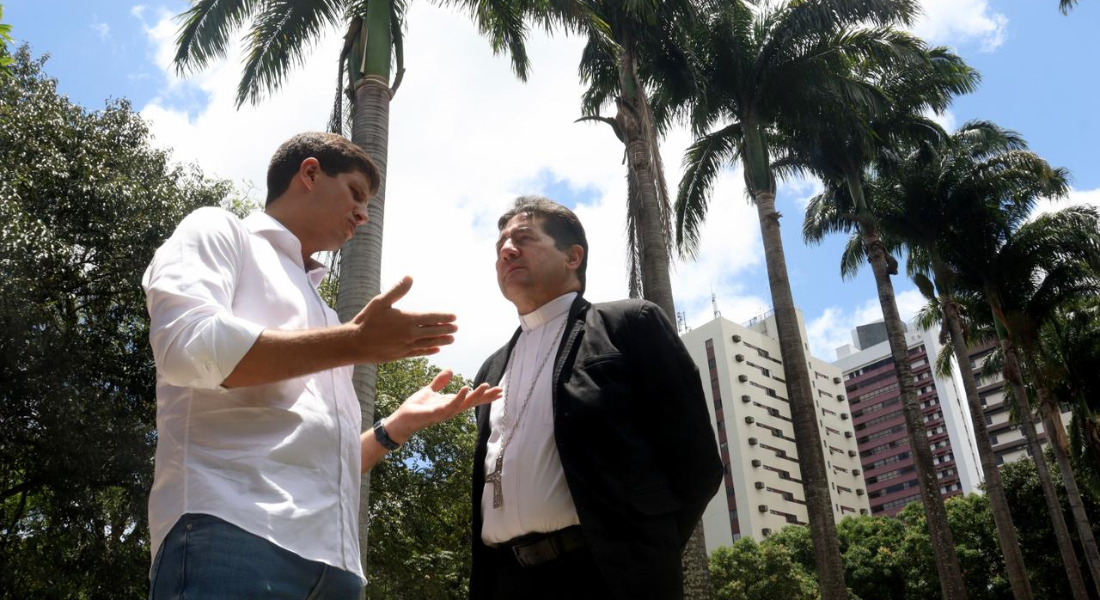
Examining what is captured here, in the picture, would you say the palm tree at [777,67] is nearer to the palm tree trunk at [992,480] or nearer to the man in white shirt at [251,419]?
the palm tree trunk at [992,480]

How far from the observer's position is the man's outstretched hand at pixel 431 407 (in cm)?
285

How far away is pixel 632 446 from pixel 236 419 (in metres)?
1.30

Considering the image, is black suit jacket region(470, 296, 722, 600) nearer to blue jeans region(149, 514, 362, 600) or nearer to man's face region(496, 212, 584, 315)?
man's face region(496, 212, 584, 315)

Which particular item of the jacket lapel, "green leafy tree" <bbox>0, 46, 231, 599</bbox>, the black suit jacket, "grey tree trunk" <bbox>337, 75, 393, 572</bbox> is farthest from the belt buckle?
"green leafy tree" <bbox>0, 46, 231, 599</bbox>

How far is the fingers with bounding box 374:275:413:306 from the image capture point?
1.92m

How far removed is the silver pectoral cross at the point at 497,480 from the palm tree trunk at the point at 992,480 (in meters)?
23.3

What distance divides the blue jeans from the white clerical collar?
1714 mm

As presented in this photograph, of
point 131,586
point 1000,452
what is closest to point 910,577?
point 131,586

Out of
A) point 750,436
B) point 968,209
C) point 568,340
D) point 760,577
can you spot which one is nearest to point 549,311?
point 568,340

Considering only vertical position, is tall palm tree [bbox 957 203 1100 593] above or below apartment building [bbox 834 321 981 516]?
below

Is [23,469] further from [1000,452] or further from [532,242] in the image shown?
[1000,452]

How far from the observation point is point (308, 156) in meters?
2.52

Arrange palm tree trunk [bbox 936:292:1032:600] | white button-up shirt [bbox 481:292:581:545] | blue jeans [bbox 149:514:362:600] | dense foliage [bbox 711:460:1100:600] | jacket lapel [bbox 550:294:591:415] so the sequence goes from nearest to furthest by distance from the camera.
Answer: blue jeans [bbox 149:514:362:600]
white button-up shirt [bbox 481:292:581:545]
jacket lapel [bbox 550:294:591:415]
palm tree trunk [bbox 936:292:1032:600]
dense foliage [bbox 711:460:1100:600]

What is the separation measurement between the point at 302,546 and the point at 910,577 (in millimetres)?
45006
